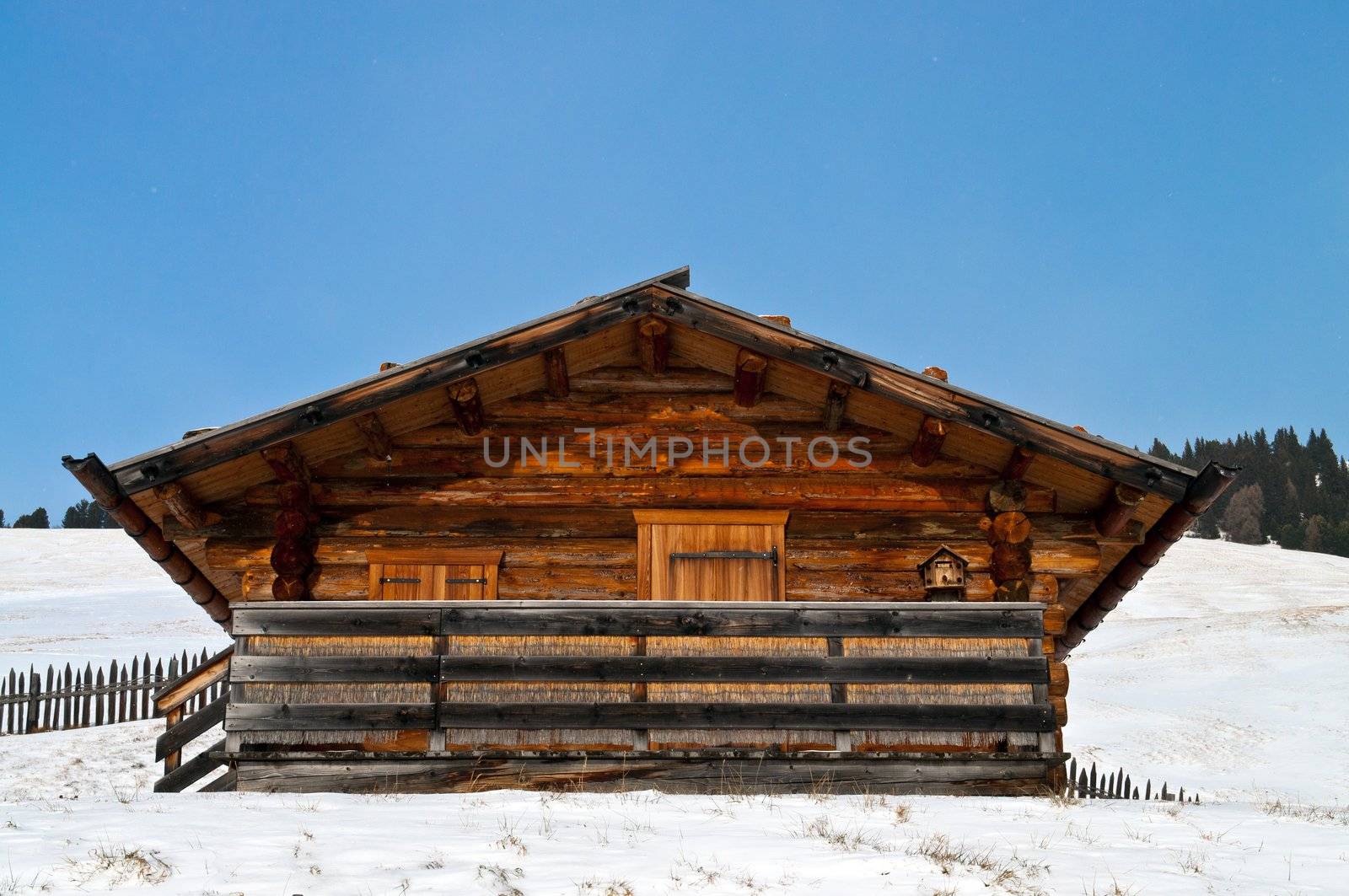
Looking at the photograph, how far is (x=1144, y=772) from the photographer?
23422 millimetres

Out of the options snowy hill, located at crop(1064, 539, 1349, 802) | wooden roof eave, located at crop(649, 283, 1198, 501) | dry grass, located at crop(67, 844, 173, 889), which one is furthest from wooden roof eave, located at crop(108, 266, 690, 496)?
snowy hill, located at crop(1064, 539, 1349, 802)

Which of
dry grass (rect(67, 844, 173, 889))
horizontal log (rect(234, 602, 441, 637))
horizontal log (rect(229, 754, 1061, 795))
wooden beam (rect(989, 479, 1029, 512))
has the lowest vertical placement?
horizontal log (rect(229, 754, 1061, 795))

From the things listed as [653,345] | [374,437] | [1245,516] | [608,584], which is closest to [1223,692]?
[608,584]

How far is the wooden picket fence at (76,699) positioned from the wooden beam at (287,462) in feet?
40.7

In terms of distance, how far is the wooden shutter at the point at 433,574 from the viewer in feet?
35.7

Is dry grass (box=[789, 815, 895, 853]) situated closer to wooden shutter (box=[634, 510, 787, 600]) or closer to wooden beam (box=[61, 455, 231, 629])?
wooden shutter (box=[634, 510, 787, 600])

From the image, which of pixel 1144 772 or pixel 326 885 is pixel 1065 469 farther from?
pixel 1144 772

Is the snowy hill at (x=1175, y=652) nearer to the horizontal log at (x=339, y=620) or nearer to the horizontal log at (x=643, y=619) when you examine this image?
the horizontal log at (x=643, y=619)

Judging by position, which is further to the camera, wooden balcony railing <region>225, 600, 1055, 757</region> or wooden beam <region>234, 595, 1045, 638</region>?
wooden beam <region>234, 595, 1045, 638</region>

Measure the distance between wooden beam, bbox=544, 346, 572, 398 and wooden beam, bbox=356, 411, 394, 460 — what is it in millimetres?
1820

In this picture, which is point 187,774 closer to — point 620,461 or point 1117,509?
point 620,461

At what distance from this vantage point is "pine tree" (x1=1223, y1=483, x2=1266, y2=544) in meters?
113

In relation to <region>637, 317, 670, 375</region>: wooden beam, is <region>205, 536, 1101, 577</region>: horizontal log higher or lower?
lower

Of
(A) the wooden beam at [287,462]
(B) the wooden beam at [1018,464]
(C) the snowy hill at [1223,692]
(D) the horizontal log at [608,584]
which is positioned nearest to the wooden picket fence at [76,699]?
(D) the horizontal log at [608,584]
